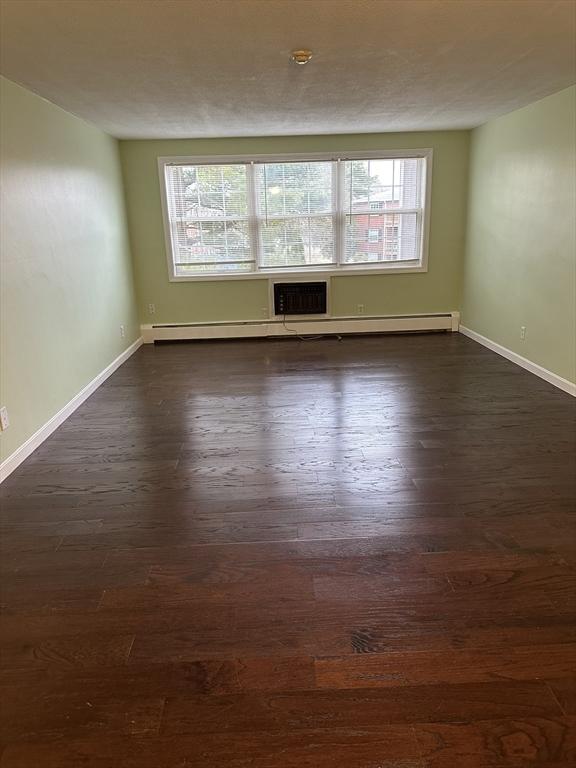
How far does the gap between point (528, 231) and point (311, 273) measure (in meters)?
2.48

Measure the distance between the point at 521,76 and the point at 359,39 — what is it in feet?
4.92

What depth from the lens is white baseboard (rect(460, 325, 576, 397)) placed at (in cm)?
406

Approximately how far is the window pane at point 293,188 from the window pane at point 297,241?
12cm

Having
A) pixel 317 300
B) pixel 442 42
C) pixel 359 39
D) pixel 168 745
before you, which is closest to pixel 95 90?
pixel 359 39

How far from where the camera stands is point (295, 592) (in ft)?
6.33

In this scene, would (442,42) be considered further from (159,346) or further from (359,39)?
(159,346)

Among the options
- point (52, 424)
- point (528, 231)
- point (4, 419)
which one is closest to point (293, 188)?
point (528, 231)

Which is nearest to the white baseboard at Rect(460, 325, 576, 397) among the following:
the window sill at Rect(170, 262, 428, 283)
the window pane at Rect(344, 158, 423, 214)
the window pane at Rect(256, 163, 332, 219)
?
the window sill at Rect(170, 262, 428, 283)

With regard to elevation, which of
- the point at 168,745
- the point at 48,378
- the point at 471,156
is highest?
the point at 471,156

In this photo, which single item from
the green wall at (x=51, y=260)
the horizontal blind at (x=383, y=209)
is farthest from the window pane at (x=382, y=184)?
the green wall at (x=51, y=260)

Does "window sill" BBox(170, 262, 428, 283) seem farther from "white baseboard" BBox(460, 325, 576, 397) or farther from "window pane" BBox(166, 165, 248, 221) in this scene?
"white baseboard" BBox(460, 325, 576, 397)

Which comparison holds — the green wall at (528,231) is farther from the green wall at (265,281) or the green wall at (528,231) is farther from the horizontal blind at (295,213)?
the horizontal blind at (295,213)

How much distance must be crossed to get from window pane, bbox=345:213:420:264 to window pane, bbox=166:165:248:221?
4.42ft

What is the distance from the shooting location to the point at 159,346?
6.16 m
